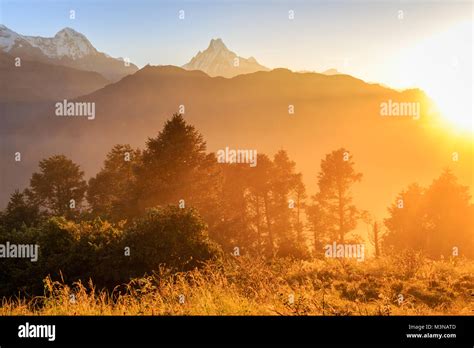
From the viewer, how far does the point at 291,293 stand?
8672mm

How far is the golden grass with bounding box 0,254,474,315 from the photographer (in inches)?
288

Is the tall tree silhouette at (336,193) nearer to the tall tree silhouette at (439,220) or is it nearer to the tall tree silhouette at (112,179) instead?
the tall tree silhouette at (439,220)

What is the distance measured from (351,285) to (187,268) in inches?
249

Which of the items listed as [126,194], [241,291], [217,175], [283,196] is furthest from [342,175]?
[241,291]

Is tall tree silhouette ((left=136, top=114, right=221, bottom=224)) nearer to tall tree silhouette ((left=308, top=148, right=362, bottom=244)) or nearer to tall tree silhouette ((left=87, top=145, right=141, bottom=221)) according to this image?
tall tree silhouette ((left=87, top=145, right=141, bottom=221))

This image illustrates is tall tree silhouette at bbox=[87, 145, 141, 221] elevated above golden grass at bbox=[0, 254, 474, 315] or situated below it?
above

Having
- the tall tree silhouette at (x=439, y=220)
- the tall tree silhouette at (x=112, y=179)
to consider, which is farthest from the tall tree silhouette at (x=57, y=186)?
the tall tree silhouette at (x=439, y=220)

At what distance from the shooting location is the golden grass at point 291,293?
24.0 ft

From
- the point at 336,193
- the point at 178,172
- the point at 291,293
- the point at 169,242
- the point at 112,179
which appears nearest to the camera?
the point at 291,293

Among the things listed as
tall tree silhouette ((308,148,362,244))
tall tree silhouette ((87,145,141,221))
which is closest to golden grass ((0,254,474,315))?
tall tree silhouette ((87,145,141,221))

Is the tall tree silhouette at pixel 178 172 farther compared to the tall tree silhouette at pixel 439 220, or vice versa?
the tall tree silhouette at pixel 439 220

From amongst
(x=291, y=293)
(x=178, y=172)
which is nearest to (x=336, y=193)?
(x=178, y=172)

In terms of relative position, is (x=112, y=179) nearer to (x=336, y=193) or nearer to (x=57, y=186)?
(x=57, y=186)
